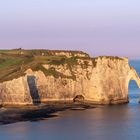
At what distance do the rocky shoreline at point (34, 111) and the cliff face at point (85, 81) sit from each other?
325 centimetres

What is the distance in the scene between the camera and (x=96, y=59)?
409 ft

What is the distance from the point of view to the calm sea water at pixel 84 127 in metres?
80.0

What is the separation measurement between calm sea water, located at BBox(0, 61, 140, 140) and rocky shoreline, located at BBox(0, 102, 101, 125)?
106 inches

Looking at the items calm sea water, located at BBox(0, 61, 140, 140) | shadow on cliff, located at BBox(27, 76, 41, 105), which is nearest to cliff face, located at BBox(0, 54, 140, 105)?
shadow on cliff, located at BBox(27, 76, 41, 105)

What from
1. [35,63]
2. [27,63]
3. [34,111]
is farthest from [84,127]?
[27,63]

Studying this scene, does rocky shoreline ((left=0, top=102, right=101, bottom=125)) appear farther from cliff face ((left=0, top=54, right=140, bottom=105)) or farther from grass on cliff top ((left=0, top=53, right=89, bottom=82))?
grass on cliff top ((left=0, top=53, right=89, bottom=82))

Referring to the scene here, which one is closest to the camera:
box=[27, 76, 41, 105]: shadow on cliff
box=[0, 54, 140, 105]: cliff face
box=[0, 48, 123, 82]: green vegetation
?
box=[27, 76, 41, 105]: shadow on cliff

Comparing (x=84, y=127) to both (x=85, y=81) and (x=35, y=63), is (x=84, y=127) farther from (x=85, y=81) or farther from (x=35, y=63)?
(x=35, y=63)

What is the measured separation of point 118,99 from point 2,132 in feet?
139

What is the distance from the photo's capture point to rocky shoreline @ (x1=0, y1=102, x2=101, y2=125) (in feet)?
319

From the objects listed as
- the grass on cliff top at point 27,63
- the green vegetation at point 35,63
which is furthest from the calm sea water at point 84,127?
the grass on cliff top at point 27,63

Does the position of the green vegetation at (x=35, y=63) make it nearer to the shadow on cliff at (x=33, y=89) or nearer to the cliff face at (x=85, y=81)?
the cliff face at (x=85, y=81)

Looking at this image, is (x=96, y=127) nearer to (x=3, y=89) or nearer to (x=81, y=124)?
(x=81, y=124)

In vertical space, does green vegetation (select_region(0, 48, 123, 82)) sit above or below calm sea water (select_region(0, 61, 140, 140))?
above
